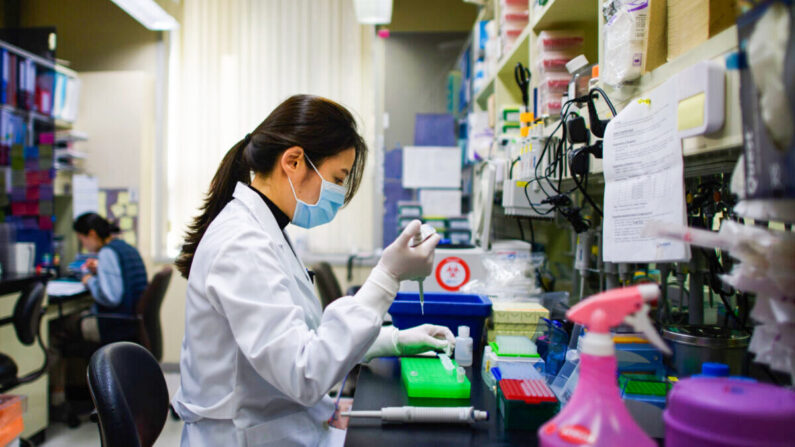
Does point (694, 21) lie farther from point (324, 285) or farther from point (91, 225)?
point (91, 225)

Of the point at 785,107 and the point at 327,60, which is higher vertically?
the point at 327,60

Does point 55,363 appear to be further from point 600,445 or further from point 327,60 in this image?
point 600,445

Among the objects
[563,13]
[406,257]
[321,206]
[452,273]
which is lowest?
[452,273]

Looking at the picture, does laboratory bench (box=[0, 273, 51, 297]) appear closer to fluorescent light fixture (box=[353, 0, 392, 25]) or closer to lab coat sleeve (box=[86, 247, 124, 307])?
lab coat sleeve (box=[86, 247, 124, 307])

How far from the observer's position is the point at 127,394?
3.25 feet

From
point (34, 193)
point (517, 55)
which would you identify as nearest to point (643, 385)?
point (517, 55)

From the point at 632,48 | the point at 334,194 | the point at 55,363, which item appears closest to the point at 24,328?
the point at 55,363

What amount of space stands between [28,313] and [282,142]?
1.99 m

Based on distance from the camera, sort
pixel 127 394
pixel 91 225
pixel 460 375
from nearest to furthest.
A: pixel 127 394 → pixel 460 375 → pixel 91 225

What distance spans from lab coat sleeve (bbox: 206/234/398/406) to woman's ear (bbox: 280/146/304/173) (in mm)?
263

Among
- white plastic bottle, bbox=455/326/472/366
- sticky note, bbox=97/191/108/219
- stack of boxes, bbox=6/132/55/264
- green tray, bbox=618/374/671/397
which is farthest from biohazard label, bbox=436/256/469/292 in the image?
sticky note, bbox=97/191/108/219

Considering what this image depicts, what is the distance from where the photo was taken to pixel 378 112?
12.3ft

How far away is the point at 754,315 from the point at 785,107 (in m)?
0.27

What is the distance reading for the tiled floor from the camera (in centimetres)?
256
